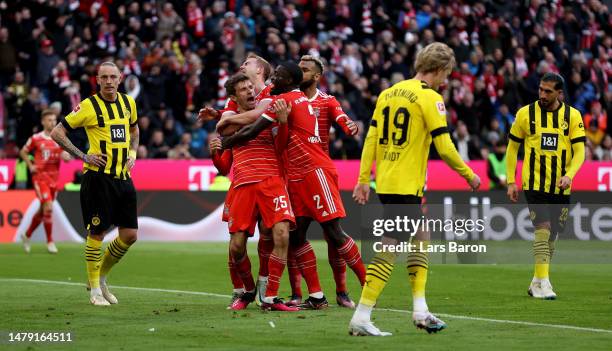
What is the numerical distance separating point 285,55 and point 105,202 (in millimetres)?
16708

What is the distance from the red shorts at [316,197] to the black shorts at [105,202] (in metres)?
1.93

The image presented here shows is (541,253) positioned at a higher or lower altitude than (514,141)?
lower

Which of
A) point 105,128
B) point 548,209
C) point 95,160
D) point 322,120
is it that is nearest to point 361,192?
point 322,120

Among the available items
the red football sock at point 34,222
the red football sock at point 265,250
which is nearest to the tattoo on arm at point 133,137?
the red football sock at point 265,250

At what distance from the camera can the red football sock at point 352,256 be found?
40.8ft

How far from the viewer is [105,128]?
13016 mm

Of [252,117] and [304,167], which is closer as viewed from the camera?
[252,117]

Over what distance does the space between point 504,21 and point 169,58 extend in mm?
10653

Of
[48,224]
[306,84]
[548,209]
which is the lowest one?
[48,224]

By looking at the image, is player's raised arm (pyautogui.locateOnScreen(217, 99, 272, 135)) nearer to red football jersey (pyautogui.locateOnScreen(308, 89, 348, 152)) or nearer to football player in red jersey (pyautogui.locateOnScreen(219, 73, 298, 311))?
football player in red jersey (pyautogui.locateOnScreen(219, 73, 298, 311))

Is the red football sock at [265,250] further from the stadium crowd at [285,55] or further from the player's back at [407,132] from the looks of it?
the stadium crowd at [285,55]

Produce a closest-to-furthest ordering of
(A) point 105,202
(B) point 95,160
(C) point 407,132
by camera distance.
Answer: (C) point 407,132 < (B) point 95,160 < (A) point 105,202

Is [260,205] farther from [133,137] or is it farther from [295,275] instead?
[133,137]

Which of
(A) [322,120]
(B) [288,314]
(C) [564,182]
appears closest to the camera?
(B) [288,314]
